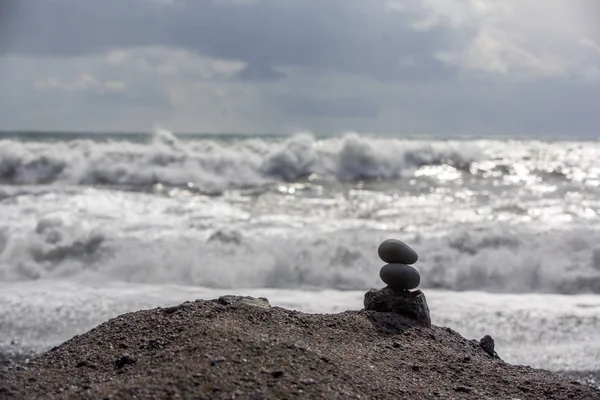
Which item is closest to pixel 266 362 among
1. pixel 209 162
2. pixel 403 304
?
pixel 403 304

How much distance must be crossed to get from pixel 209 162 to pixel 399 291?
1859 centimetres

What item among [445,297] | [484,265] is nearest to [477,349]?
[445,297]

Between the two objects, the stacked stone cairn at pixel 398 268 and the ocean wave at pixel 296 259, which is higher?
the ocean wave at pixel 296 259

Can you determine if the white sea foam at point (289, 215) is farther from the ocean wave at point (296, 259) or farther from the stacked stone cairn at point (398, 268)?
the stacked stone cairn at point (398, 268)

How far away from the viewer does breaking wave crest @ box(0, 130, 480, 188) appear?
2161 centimetres

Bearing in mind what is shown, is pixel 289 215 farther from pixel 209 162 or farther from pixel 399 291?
pixel 209 162

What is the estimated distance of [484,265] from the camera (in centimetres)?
970

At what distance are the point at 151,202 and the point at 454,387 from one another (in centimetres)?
1233

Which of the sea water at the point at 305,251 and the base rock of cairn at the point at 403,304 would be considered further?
the sea water at the point at 305,251

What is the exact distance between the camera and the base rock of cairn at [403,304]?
522 centimetres

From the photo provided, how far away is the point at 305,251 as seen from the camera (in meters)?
9.98

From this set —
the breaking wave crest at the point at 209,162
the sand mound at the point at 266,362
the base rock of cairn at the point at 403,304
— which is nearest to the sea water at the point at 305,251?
the breaking wave crest at the point at 209,162

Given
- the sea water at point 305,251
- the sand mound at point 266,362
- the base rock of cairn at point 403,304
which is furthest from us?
the sea water at point 305,251

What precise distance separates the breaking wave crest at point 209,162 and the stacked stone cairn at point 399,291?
48.6ft
